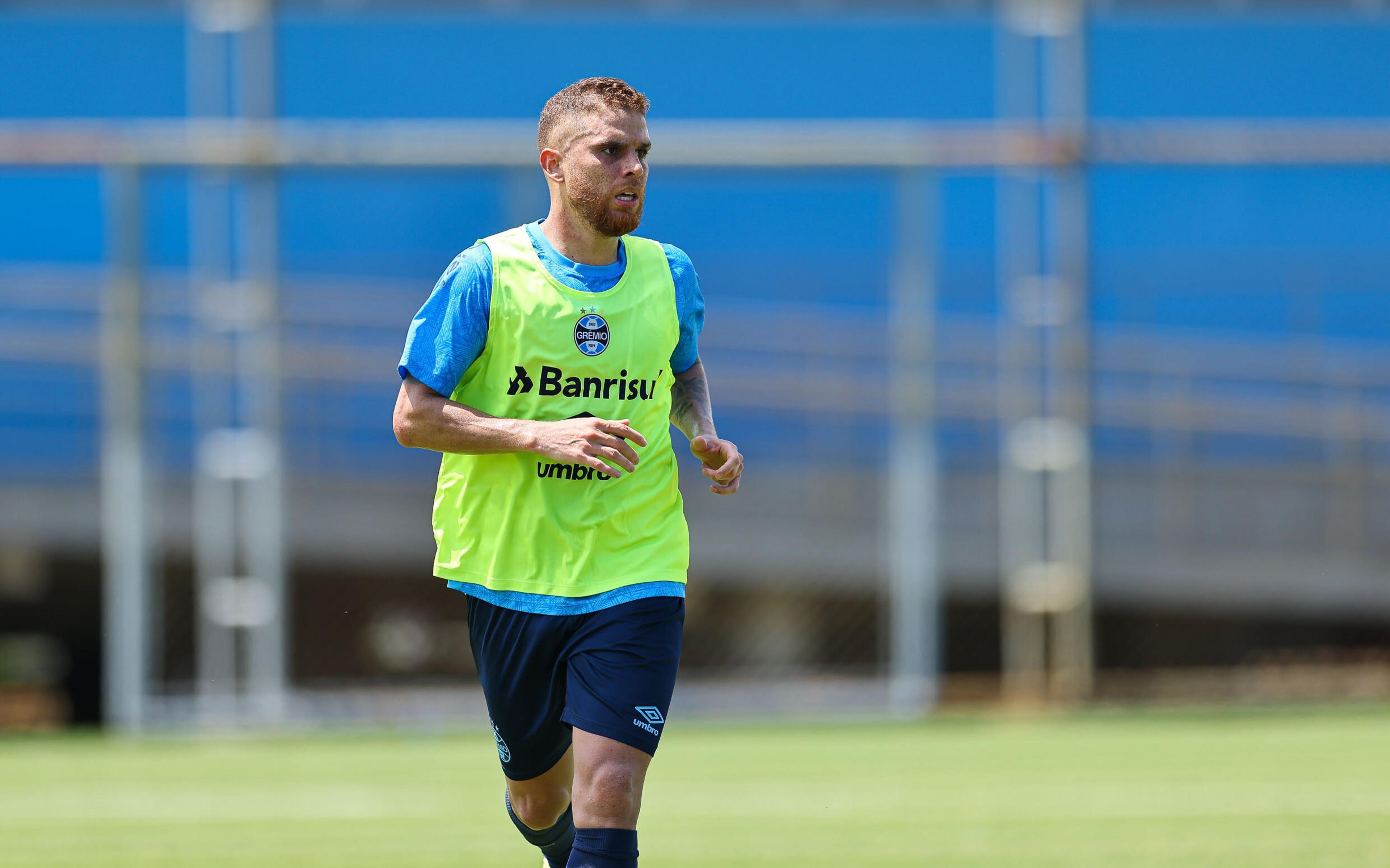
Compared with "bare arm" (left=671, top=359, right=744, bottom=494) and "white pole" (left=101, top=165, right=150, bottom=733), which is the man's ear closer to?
"bare arm" (left=671, top=359, right=744, bottom=494)

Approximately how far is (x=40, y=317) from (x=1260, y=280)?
1032 cm

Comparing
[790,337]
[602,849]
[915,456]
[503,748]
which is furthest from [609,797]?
[790,337]

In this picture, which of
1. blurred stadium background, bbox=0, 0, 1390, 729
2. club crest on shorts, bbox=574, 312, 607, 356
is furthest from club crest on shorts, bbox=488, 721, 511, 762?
blurred stadium background, bbox=0, 0, 1390, 729

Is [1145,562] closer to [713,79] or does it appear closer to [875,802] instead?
[713,79]

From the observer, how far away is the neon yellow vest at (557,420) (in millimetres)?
4598

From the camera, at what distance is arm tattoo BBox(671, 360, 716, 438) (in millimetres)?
5043

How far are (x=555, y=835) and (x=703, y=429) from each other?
1.15 metres

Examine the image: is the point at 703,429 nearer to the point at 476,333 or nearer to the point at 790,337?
the point at 476,333

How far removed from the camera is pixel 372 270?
17.0 metres

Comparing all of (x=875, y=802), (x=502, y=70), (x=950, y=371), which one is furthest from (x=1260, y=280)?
(x=875, y=802)

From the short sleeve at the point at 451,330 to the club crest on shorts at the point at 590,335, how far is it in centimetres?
22

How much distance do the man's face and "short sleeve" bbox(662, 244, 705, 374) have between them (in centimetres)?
34

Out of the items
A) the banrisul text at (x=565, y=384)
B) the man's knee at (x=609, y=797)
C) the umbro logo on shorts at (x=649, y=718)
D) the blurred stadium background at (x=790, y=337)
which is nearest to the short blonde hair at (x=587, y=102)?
the banrisul text at (x=565, y=384)

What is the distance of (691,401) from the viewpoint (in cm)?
507
